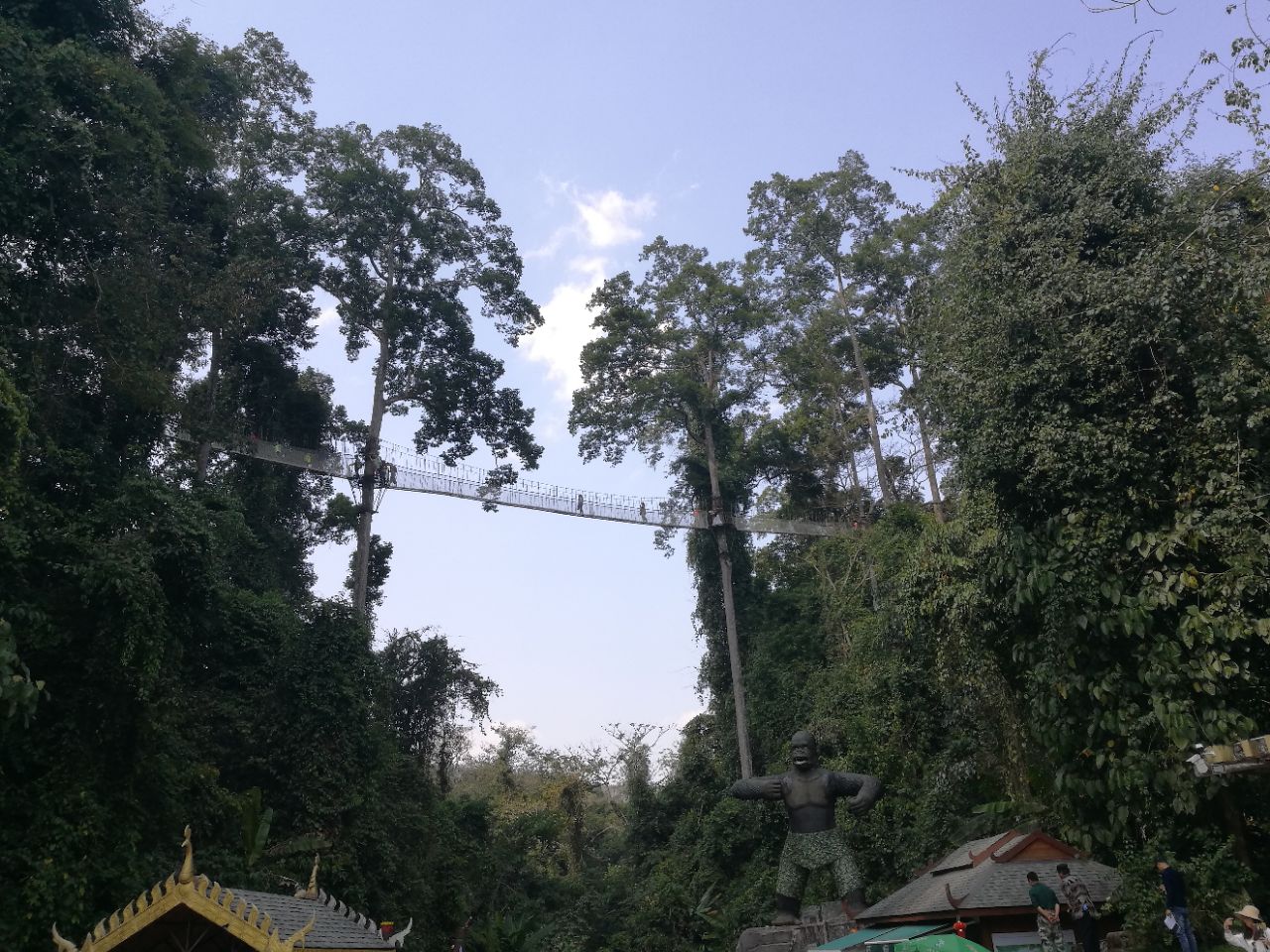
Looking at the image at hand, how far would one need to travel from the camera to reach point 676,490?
88.8 ft

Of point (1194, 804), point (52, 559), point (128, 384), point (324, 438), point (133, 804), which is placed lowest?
point (1194, 804)

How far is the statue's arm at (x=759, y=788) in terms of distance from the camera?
11.5m

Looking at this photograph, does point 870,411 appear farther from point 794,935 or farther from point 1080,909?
point 1080,909

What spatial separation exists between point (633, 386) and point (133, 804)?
55.7 ft

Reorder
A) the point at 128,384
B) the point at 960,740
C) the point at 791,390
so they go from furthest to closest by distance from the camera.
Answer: the point at 791,390, the point at 960,740, the point at 128,384

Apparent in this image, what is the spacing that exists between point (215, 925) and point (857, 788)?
6836mm

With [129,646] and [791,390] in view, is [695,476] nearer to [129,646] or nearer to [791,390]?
[791,390]

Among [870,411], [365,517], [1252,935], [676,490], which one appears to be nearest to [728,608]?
[676,490]

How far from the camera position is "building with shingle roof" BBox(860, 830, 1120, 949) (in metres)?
10.6

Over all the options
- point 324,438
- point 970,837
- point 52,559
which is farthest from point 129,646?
point 970,837

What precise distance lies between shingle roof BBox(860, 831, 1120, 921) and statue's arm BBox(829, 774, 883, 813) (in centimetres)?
128

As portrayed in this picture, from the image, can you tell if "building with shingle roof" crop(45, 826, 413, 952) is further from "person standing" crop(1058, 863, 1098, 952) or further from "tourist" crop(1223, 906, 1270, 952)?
"tourist" crop(1223, 906, 1270, 952)

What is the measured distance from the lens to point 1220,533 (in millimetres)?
9344

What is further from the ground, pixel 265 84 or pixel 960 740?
pixel 265 84
